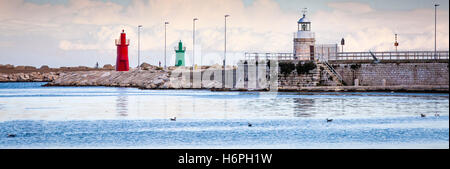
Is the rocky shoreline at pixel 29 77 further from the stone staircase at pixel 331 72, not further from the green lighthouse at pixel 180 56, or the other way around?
the stone staircase at pixel 331 72

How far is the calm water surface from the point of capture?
852 inches

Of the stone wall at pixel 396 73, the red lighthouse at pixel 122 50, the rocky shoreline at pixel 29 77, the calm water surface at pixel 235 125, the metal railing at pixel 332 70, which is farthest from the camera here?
the rocky shoreline at pixel 29 77

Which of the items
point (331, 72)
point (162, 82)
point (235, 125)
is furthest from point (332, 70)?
point (162, 82)

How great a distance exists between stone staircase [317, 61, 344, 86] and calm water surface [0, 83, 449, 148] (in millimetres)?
6940

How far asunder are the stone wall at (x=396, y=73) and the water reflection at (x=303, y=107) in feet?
19.8

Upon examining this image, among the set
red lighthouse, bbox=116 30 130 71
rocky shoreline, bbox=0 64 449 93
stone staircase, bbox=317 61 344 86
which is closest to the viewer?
rocky shoreline, bbox=0 64 449 93

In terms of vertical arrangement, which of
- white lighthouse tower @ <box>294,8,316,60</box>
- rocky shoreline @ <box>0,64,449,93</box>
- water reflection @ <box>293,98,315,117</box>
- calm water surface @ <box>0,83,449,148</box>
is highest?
white lighthouse tower @ <box>294,8,316,60</box>

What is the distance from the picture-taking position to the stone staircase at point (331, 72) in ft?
155

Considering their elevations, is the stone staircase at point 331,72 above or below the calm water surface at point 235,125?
above

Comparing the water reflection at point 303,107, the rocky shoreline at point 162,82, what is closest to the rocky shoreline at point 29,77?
the rocky shoreline at point 162,82

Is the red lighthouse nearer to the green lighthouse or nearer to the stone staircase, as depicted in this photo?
the green lighthouse

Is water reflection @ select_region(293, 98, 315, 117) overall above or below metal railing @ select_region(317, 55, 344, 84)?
below

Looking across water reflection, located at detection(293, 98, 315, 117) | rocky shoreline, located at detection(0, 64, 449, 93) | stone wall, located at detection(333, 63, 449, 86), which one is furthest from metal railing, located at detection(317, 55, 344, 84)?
water reflection, located at detection(293, 98, 315, 117)
